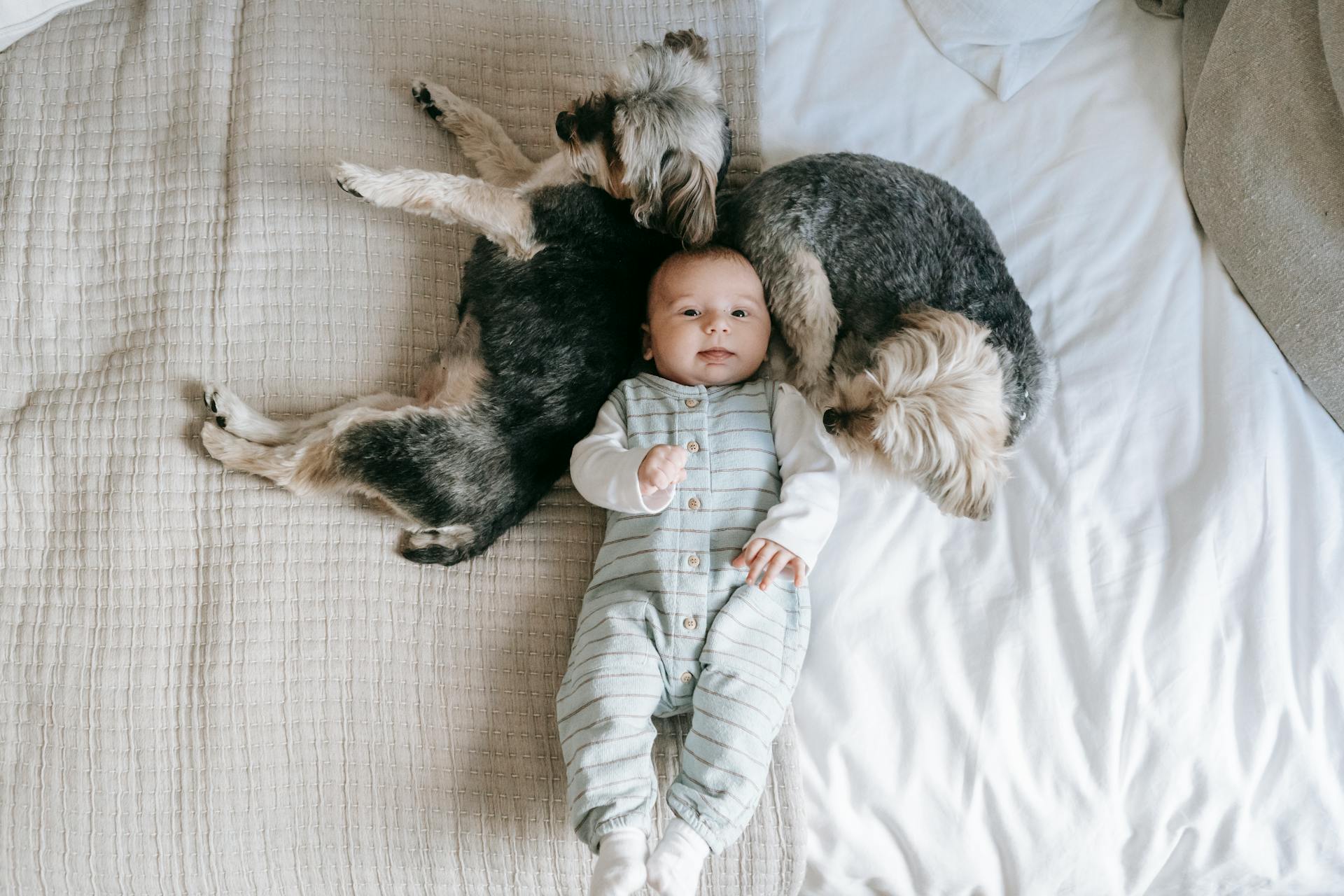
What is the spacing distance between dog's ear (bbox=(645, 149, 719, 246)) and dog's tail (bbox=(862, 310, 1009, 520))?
49 centimetres

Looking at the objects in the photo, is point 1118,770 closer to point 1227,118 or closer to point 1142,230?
point 1142,230

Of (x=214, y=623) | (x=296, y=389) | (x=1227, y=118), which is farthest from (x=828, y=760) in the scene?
(x=1227, y=118)

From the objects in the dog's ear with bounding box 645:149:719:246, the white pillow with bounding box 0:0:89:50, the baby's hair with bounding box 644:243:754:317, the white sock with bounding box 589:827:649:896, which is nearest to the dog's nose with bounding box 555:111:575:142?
the dog's ear with bounding box 645:149:719:246

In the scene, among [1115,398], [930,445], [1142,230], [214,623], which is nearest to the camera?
[930,445]

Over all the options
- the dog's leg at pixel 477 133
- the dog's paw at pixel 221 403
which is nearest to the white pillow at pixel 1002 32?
the dog's leg at pixel 477 133

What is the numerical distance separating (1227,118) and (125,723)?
2.75m

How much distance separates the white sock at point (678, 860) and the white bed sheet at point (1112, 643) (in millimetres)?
309

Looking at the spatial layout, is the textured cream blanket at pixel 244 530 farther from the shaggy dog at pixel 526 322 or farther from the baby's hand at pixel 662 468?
the baby's hand at pixel 662 468

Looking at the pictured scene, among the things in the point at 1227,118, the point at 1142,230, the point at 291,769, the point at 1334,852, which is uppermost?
the point at 1227,118

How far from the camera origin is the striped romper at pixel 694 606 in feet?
4.86

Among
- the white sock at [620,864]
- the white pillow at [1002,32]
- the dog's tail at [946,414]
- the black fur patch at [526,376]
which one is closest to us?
the white sock at [620,864]

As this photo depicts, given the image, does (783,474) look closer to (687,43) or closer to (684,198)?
(684,198)

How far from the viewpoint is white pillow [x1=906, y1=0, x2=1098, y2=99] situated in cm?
209

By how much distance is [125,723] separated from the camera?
1646 mm
